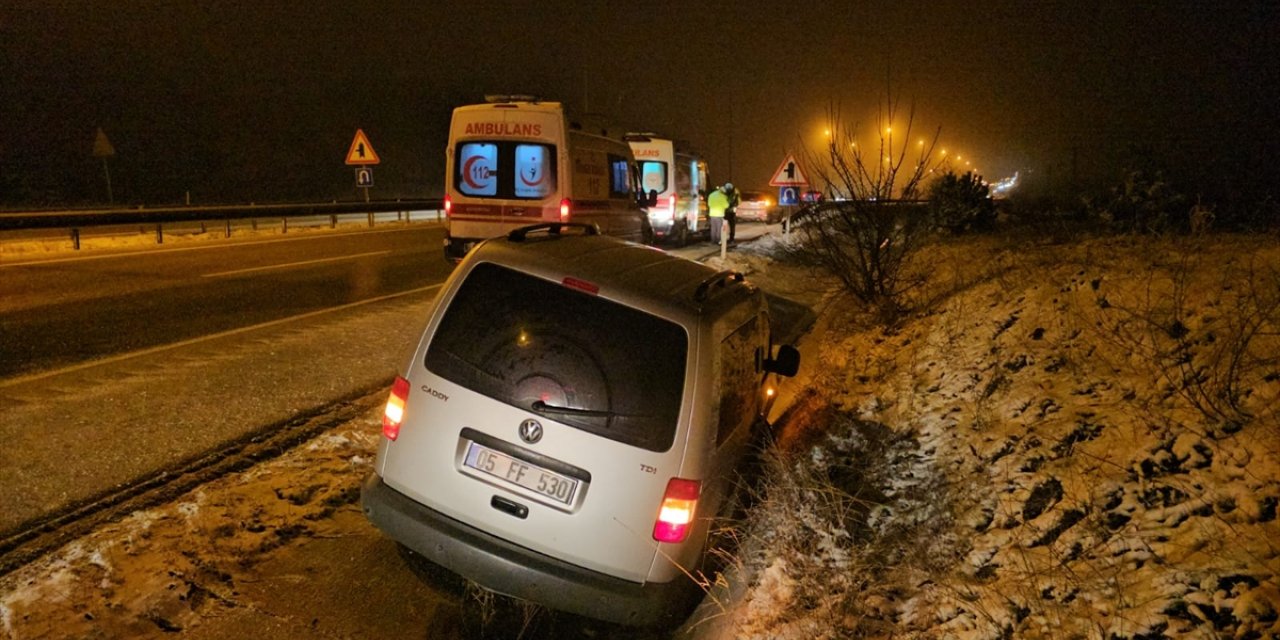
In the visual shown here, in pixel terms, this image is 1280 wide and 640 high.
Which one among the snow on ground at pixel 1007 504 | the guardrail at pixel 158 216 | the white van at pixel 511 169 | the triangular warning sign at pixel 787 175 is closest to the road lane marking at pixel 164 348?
the white van at pixel 511 169

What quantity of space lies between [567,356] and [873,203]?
6.25 metres

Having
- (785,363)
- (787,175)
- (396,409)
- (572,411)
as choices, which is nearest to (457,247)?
(787,175)

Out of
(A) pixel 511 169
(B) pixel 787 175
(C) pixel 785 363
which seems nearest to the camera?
(C) pixel 785 363

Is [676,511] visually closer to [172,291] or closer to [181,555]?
[181,555]

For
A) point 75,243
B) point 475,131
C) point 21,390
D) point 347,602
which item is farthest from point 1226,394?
point 75,243

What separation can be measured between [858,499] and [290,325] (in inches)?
265

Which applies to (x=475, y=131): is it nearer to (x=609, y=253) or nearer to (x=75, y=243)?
(x=609, y=253)

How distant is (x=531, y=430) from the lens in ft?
10.2

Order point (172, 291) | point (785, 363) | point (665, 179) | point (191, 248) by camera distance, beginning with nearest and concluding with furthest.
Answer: point (785, 363)
point (172, 291)
point (191, 248)
point (665, 179)

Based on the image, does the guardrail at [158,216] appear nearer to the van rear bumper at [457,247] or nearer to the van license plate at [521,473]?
the van rear bumper at [457,247]

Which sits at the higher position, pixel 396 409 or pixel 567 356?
pixel 567 356

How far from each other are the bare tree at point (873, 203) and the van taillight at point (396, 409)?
5796 mm

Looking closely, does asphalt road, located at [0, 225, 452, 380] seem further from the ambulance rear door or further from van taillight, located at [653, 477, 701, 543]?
van taillight, located at [653, 477, 701, 543]

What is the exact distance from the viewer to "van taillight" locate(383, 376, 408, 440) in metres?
3.40
